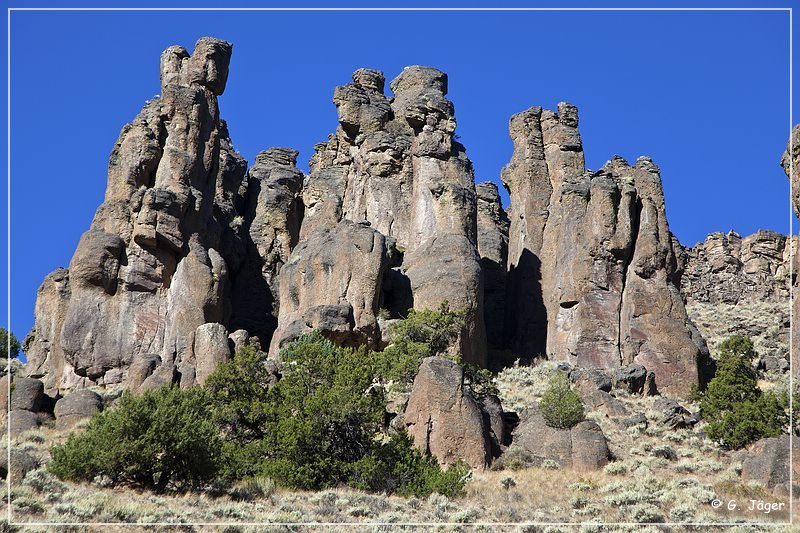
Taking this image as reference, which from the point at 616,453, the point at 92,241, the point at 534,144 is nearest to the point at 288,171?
the point at 534,144

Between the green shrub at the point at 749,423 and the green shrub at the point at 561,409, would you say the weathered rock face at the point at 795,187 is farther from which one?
the green shrub at the point at 561,409

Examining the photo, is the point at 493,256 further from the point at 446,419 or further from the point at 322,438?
the point at 322,438

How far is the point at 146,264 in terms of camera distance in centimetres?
6594

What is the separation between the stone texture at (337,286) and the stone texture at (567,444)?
16.8 metres

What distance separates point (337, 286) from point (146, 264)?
1047 centimetres

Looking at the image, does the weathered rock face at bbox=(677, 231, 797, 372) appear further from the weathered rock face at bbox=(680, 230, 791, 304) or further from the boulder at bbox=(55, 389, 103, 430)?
the boulder at bbox=(55, 389, 103, 430)

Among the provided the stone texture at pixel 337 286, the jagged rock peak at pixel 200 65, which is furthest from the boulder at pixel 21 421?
the jagged rock peak at pixel 200 65

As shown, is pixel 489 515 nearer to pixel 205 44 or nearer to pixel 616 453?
pixel 616 453

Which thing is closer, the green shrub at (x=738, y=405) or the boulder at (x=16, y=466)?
the boulder at (x=16, y=466)

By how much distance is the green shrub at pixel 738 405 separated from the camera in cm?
4525

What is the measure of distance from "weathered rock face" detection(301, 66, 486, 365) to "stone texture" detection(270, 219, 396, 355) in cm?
247

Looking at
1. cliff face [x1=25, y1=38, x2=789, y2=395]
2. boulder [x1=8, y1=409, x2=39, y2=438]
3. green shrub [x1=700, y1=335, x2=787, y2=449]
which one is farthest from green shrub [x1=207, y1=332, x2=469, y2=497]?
green shrub [x1=700, y1=335, x2=787, y2=449]

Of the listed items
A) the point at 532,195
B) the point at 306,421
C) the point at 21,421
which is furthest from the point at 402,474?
the point at 532,195

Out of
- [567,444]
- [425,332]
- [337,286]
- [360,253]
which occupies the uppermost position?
[360,253]
